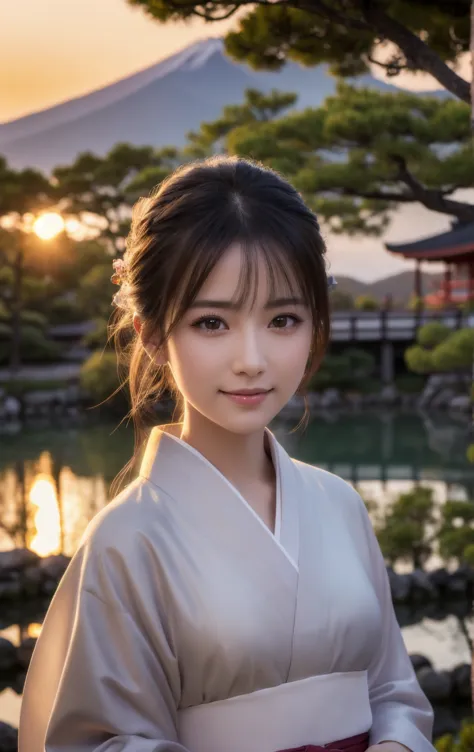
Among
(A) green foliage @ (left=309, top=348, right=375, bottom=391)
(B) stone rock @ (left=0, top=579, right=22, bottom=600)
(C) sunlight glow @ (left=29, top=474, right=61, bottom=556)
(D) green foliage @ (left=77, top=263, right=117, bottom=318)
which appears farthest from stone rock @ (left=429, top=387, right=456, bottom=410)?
(B) stone rock @ (left=0, top=579, right=22, bottom=600)

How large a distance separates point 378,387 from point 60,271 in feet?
27.4

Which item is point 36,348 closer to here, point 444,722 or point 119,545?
point 444,722

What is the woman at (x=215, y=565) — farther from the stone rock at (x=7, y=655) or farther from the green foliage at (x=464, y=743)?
the stone rock at (x=7, y=655)

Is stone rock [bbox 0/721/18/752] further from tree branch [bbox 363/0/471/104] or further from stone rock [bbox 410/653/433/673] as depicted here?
tree branch [bbox 363/0/471/104]

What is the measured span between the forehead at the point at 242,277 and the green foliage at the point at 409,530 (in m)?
6.21

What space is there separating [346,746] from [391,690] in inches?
7.0

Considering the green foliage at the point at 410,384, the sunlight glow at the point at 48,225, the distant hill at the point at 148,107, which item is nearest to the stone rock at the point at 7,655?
the green foliage at the point at 410,384

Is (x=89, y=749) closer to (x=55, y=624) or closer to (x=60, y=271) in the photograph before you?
(x=55, y=624)

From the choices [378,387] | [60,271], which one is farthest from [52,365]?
[378,387]

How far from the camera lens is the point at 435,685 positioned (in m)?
5.21

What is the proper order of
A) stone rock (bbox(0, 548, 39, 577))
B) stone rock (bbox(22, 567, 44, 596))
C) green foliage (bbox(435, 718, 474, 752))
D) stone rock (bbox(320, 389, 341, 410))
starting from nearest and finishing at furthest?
green foliage (bbox(435, 718, 474, 752))
stone rock (bbox(22, 567, 44, 596))
stone rock (bbox(0, 548, 39, 577))
stone rock (bbox(320, 389, 341, 410))

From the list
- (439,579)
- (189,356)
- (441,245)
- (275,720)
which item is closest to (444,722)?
(439,579)

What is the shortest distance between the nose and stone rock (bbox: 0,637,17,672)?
15.9 feet

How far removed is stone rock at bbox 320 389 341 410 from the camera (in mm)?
18297
